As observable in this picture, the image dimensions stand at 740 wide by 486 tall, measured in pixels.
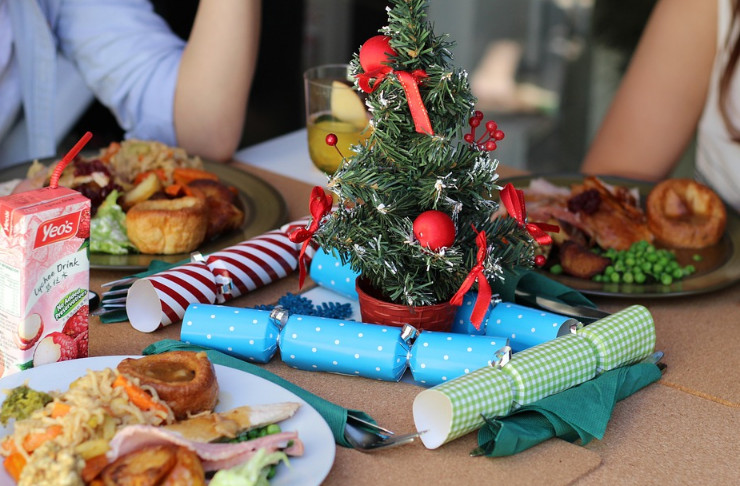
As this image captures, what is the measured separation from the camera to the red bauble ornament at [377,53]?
2.96ft

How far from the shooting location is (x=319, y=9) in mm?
4473

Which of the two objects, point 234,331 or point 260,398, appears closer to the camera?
point 260,398

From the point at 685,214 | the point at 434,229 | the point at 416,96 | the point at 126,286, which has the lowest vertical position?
the point at 126,286

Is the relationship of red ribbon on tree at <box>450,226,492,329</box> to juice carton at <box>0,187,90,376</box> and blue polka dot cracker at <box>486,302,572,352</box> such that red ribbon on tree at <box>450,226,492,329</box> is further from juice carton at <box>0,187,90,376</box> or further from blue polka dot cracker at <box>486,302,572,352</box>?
juice carton at <box>0,187,90,376</box>

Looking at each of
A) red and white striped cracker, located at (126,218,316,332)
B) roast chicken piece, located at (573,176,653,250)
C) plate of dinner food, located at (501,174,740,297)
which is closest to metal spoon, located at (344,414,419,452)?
red and white striped cracker, located at (126,218,316,332)

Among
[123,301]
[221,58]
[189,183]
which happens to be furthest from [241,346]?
[221,58]

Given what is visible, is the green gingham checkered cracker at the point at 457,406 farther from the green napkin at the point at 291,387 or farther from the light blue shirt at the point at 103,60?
the light blue shirt at the point at 103,60

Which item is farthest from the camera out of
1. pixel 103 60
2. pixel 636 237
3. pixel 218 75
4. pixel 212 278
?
pixel 103 60

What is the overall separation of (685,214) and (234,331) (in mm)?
876

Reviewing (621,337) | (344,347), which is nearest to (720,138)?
(621,337)

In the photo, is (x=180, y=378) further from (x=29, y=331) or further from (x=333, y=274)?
(x=333, y=274)

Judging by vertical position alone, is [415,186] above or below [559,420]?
above

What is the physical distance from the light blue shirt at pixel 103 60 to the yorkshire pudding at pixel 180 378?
1194 mm

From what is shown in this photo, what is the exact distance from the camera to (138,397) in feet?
2.52
